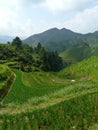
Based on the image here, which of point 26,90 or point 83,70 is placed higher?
point 26,90

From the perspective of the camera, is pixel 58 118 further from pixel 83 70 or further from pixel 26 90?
pixel 83 70

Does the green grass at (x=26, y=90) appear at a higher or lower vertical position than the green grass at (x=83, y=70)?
higher

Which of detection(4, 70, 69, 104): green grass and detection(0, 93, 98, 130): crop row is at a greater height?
detection(0, 93, 98, 130): crop row

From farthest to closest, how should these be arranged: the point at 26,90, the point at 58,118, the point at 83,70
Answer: the point at 83,70, the point at 26,90, the point at 58,118

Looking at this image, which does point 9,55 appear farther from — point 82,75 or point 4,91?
point 4,91

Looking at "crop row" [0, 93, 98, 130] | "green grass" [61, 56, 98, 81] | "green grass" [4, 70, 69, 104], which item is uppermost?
"crop row" [0, 93, 98, 130]

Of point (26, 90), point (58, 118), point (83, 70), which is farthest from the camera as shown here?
point (83, 70)

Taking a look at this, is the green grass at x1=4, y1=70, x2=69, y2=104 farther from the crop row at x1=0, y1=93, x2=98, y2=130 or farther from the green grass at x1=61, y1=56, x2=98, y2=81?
the green grass at x1=61, y1=56, x2=98, y2=81

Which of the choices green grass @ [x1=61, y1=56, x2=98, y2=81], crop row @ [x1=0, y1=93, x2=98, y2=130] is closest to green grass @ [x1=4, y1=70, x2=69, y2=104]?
crop row @ [x1=0, y1=93, x2=98, y2=130]

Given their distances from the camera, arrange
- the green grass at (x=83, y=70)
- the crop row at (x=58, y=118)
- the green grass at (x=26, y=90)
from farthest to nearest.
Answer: the green grass at (x=83, y=70) → the green grass at (x=26, y=90) → the crop row at (x=58, y=118)

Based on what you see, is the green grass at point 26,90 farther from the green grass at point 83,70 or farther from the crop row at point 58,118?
the green grass at point 83,70

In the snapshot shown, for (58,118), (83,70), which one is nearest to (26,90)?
A: (58,118)

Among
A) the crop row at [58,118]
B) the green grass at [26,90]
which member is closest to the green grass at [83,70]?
the green grass at [26,90]

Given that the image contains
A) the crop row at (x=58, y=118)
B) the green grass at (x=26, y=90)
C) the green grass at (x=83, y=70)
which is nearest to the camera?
Result: the crop row at (x=58, y=118)
